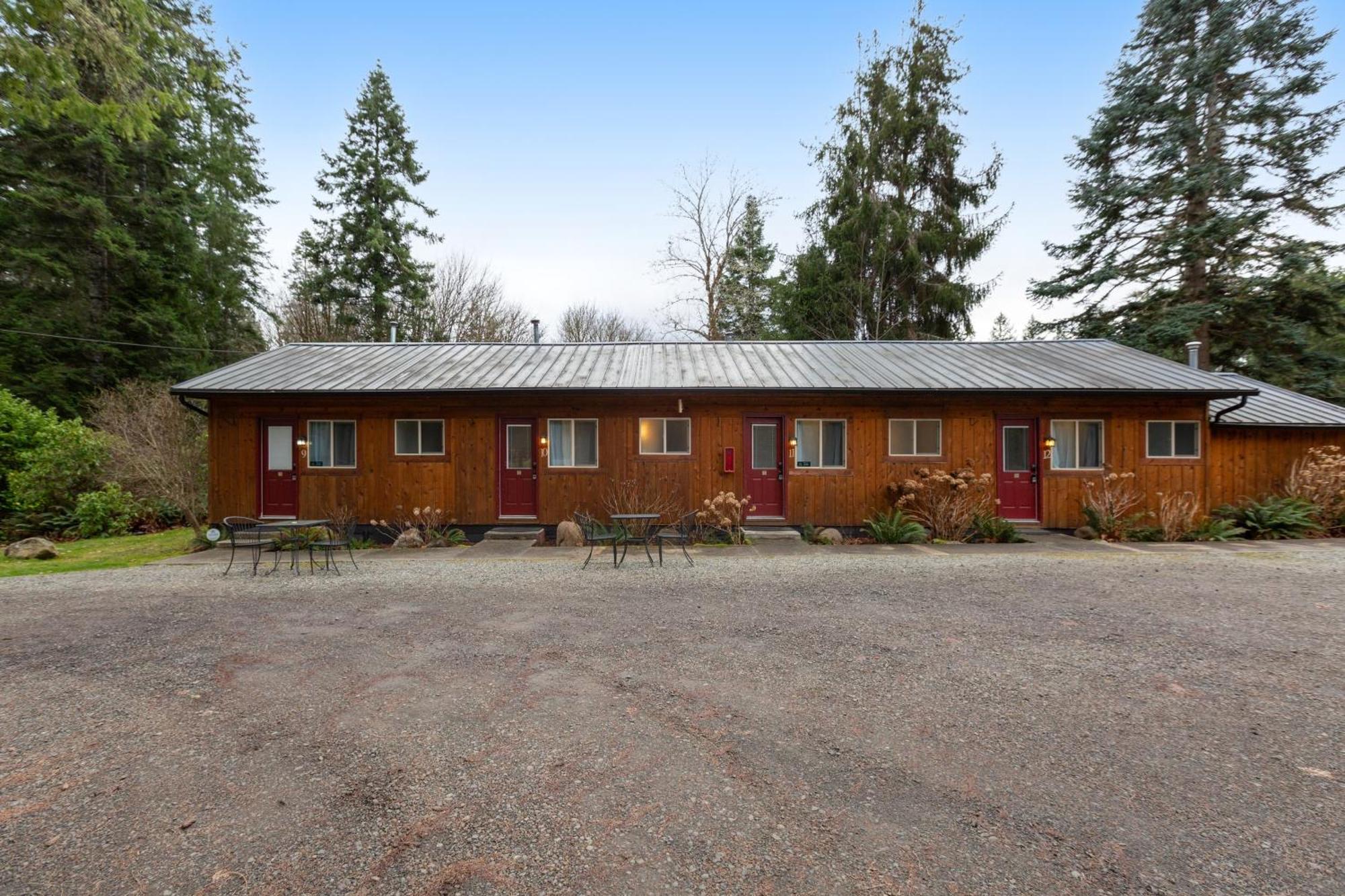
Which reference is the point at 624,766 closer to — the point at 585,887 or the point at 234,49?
the point at 585,887

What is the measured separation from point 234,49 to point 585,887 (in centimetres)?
2489

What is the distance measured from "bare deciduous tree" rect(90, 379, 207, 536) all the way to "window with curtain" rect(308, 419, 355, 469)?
290 centimetres

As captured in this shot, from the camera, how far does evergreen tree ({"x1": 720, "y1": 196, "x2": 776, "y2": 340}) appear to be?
21.1 metres

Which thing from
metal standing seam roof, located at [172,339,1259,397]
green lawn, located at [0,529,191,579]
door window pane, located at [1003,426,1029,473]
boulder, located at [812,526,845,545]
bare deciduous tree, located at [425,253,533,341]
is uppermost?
bare deciduous tree, located at [425,253,533,341]

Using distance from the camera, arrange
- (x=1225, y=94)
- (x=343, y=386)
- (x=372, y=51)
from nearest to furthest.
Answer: (x=343, y=386), (x=1225, y=94), (x=372, y=51)

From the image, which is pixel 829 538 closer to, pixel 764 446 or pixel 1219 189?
pixel 764 446

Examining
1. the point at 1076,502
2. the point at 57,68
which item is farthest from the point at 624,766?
the point at 1076,502

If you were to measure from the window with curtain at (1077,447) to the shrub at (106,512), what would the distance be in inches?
754

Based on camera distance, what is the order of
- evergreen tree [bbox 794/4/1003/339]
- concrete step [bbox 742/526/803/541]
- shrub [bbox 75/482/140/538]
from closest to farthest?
concrete step [bbox 742/526/803/541], shrub [bbox 75/482/140/538], evergreen tree [bbox 794/4/1003/339]

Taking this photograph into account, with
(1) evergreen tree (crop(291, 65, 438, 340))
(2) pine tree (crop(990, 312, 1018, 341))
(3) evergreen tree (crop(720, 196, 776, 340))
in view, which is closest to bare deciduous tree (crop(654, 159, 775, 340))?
(3) evergreen tree (crop(720, 196, 776, 340))

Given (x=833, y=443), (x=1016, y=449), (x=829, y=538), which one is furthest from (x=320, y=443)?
(x=1016, y=449)

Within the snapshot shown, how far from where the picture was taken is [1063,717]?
3285 millimetres

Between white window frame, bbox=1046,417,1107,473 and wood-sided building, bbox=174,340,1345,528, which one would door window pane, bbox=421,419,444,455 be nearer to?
wood-sided building, bbox=174,340,1345,528

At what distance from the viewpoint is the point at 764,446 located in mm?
10727
